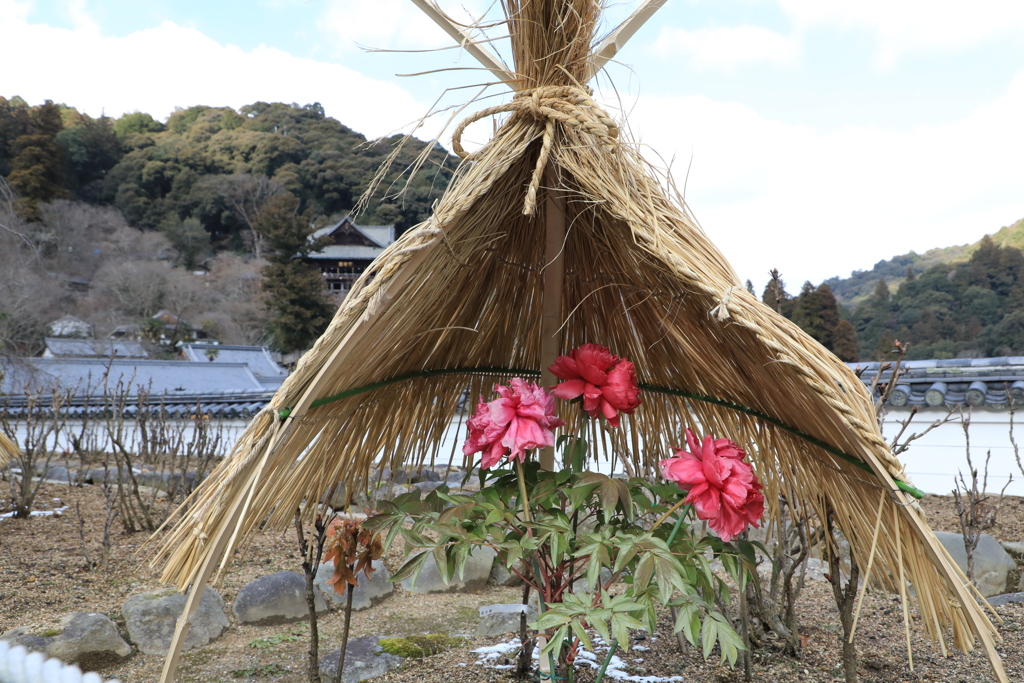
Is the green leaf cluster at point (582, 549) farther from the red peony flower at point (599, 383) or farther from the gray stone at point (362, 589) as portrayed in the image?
the gray stone at point (362, 589)

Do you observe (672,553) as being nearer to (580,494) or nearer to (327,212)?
(580,494)

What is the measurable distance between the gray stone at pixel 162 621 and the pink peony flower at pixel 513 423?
1929 mm

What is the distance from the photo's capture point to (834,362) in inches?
46.6

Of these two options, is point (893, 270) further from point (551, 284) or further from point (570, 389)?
point (570, 389)

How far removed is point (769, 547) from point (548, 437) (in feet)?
7.76

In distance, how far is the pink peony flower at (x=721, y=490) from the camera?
1134 millimetres

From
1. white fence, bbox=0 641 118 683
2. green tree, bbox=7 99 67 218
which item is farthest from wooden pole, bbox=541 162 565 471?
green tree, bbox=7 99 67 218

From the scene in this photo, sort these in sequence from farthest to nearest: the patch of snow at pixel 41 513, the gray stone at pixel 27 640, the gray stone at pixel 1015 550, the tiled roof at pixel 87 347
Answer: the tiled roof at pixel 87 347 < the patch of snow at pixel 41 513 < the gray stone at pixel 1015 550 < the gray stone at pixel 27 640

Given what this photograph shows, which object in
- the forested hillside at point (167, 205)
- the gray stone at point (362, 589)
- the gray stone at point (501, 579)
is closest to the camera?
the gray stone at point (362, 589)

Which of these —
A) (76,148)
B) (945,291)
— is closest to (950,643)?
(945,291)

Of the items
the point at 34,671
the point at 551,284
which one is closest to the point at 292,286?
the point at 551,284

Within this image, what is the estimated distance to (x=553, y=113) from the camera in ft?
4.23

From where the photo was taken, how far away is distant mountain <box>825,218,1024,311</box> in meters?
9.73

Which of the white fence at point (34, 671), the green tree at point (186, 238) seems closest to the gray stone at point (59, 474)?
the white fence at point (34, 671)
